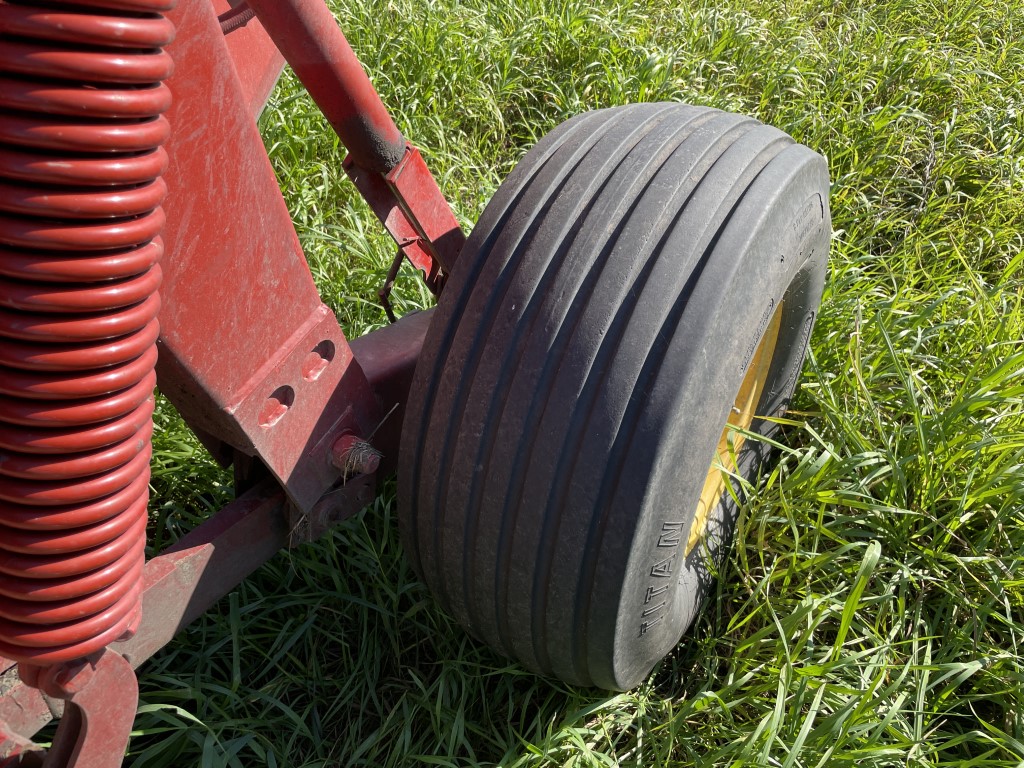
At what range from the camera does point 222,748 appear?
1.71 meters

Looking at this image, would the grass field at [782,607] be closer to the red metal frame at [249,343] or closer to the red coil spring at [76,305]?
the red metal frame at [249,343]

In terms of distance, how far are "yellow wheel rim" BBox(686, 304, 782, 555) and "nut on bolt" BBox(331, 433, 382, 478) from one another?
704mm

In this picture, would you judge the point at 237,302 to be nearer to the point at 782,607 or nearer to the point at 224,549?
the point at 224,549

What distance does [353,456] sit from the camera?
150 cm

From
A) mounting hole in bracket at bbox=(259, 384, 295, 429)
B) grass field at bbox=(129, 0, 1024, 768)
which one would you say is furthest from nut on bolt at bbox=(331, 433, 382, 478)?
grass field at bbox=(129, 0, 1024, 768)

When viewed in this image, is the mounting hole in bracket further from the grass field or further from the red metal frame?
the grass field

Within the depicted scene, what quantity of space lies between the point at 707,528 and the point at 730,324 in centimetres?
64

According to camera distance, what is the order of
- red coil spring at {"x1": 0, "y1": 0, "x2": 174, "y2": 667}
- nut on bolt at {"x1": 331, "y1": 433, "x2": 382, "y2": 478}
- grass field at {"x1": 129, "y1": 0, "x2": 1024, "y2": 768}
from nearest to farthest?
red coil spring at {"x1": 0, "y1": 0, "x2": 174, "y2": 667} < nut on bolt at {"x1": 331, "y1": 433, "x2": 382, "y2": 478} < grass field at {"x1": 129, "y1": 0, "x2": 1024, "y2": 768}

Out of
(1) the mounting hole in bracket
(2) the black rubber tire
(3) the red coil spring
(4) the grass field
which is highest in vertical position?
(3) the red coil spring

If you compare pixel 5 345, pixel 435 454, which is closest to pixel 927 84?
pixel 435 454

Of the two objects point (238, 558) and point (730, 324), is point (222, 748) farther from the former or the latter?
point (730, 324)

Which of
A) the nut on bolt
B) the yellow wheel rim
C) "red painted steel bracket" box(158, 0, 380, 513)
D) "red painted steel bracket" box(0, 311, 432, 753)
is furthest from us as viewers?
the yellow wheel rim

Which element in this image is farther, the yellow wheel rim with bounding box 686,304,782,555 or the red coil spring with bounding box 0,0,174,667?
the yellow wheel rim with bounding box 686,304,782,555

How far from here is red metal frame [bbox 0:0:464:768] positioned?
3.66 feet
